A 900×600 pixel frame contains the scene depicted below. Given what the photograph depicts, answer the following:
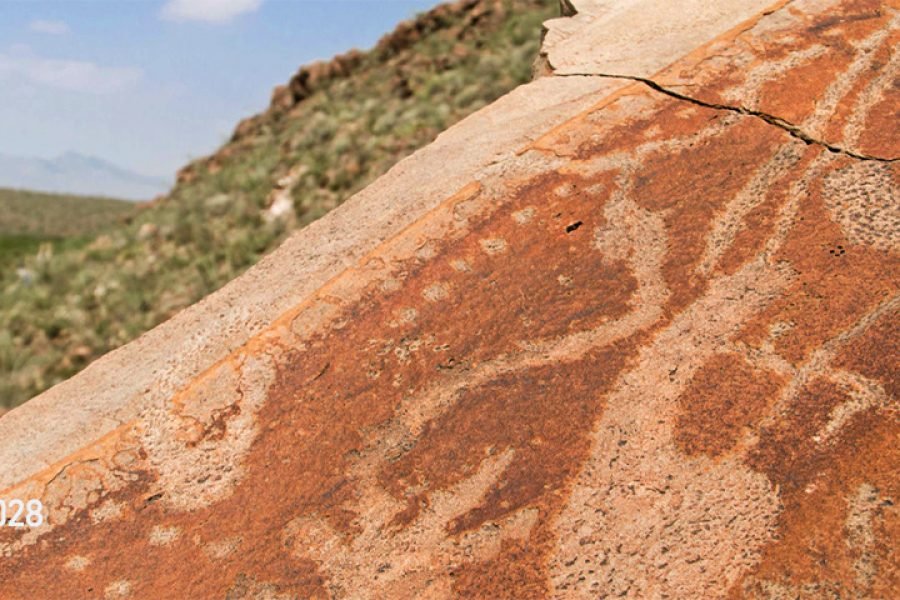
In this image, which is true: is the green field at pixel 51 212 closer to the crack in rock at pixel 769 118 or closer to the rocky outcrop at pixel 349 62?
the rocky outcrop at pixel 349 62

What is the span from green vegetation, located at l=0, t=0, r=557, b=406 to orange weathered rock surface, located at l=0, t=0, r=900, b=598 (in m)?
4.27

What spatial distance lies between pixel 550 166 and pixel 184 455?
1.14 m

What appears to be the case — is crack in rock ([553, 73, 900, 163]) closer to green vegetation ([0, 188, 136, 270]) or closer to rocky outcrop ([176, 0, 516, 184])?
rocky outcrop ([176, 0, 516, 184])

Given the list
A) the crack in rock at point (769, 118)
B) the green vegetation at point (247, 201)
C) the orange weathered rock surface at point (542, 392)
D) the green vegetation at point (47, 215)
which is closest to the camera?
the orange weathered rock surface at point (542, 392)

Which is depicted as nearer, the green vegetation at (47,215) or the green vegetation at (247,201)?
the green vegetation at (247,201)

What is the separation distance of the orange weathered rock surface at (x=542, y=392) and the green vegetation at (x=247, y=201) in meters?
4.27

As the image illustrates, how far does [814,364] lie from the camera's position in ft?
5.20

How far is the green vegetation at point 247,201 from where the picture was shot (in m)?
6.16

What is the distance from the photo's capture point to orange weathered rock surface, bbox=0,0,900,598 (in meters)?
1.45

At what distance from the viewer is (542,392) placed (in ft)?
5.45

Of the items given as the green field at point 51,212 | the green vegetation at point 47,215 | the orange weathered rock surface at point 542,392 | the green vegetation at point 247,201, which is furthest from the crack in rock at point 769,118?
the green field at point 51,212

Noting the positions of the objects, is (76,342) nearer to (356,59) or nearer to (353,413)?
(353,413)

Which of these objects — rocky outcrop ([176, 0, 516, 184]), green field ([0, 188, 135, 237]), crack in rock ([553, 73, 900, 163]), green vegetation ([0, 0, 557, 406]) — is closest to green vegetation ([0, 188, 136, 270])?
green field ([0, 188, 135, 237])

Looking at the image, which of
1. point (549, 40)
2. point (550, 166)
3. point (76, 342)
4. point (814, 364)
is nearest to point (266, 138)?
point (76, 342)
